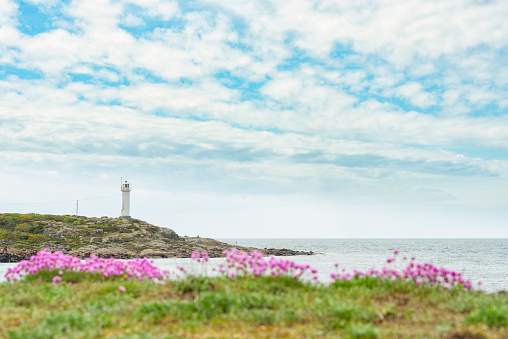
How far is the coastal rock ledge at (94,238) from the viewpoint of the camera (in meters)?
52.6

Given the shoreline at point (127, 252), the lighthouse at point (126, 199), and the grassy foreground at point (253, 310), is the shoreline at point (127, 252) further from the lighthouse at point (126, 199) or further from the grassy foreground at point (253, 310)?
the grassy foreground at point (253, 310)

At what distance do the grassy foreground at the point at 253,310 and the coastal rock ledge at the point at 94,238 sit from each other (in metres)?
41.0

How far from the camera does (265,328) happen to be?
6516 millimetres

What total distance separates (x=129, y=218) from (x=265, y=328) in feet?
252

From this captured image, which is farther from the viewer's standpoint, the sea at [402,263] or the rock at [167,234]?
the rock at [167,234]

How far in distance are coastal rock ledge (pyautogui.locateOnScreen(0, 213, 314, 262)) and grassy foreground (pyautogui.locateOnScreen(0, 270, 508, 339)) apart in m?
41.0

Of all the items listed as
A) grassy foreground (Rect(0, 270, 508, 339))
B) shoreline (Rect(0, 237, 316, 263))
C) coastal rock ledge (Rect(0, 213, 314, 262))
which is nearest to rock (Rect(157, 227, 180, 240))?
coastal rock ledge (Rect(0, 213, 314, 262))

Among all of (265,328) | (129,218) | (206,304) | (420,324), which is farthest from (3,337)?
(129,218)

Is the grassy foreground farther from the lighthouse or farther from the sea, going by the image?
the lighthouse

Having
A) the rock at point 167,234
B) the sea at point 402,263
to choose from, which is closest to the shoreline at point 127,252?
the rock at point 167,234

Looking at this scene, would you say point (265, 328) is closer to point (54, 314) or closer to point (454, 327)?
point (454, 327)

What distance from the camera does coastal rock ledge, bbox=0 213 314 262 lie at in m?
52.6

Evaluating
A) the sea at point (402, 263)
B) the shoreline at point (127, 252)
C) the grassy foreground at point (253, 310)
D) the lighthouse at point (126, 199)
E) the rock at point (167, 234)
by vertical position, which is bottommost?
the sea at point (402, 263)

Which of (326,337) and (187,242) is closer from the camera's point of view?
(326,337)
